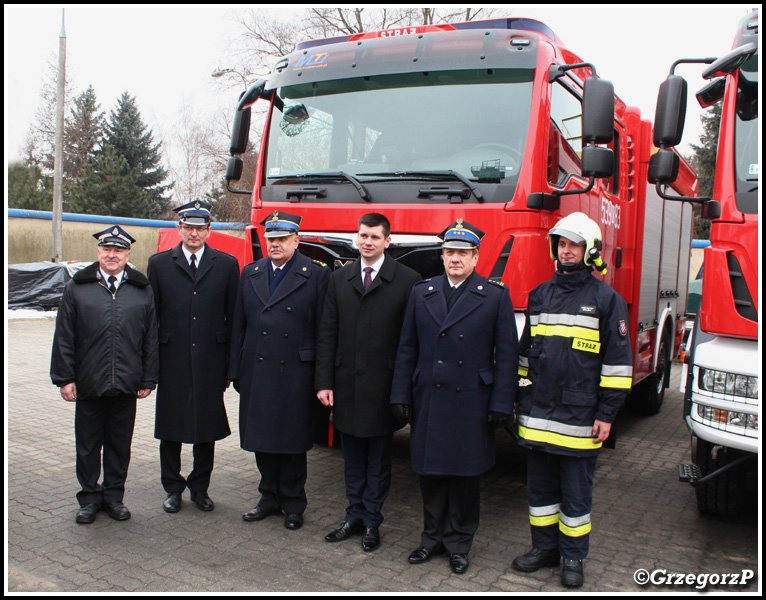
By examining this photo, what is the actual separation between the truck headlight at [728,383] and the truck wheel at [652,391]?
13.8ft

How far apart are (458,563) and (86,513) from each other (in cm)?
243

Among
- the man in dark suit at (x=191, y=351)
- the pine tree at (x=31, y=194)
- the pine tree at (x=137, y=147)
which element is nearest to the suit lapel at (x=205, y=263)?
the man in dark suit at (x=191, y=351)

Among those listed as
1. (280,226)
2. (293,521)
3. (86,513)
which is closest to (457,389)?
(293,521)

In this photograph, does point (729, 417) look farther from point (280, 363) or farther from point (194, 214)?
point (194, 214)

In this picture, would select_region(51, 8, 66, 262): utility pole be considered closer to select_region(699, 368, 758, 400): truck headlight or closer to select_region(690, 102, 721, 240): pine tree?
select_region(699, 368, 758, 400): truck headlight

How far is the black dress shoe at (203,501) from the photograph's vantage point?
Answer: 4699mm

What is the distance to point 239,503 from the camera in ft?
15.9

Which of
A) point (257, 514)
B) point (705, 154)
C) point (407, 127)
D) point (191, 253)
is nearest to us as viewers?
point (257, 514)

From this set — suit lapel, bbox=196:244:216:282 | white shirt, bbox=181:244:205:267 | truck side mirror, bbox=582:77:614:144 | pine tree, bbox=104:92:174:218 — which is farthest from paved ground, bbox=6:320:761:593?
pine tree, bbox=104:92:174:218

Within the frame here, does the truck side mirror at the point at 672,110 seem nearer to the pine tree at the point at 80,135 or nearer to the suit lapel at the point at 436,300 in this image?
the suit lapel at the point at 436,300

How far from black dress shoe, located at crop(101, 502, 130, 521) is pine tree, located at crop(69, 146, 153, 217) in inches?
1394

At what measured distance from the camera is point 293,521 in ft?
14.5

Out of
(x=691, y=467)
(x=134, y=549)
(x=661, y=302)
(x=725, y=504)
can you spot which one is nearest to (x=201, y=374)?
(x=134, y=549)

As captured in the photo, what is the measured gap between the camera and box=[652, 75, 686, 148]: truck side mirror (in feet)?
13.3
